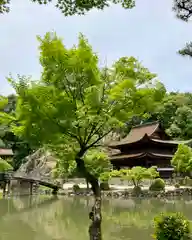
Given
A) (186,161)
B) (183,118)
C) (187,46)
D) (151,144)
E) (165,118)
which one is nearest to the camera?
(187,46)

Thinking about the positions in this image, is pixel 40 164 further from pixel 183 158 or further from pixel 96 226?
pixel 96 226

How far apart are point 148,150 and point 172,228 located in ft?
104

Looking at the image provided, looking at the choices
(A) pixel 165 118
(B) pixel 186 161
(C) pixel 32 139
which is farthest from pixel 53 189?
(A) pixel 165 118

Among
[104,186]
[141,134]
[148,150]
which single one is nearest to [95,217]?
[104,186]

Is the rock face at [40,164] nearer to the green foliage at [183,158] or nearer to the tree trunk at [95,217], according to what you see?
the green foliage at [183,158]

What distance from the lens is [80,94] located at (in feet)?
31.5

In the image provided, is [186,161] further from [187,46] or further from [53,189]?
[187,46]

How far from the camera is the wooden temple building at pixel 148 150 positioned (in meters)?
36.8

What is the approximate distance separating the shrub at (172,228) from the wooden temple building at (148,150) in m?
29.0

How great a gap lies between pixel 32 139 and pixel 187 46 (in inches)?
209

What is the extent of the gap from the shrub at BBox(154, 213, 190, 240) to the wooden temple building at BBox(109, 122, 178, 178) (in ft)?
95.1

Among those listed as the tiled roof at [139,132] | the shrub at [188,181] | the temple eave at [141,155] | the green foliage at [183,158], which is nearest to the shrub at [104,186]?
the green foliage at [183,158]

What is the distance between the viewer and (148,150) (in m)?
38.3

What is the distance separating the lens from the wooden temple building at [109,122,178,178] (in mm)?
36812
